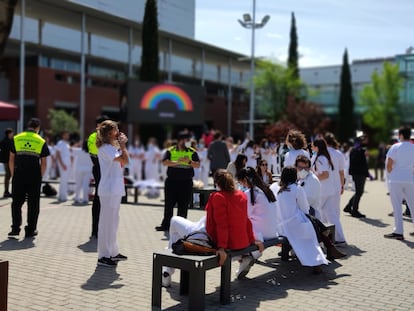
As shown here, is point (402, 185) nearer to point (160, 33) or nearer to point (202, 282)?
point (202, 282)

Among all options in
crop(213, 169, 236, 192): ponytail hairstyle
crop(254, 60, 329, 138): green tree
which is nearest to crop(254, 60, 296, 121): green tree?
crop(254, 60, 329, 138): green tree

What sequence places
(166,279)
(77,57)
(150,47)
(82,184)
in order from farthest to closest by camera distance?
(77,57) → (150,47) → (82,184) → (166,279)

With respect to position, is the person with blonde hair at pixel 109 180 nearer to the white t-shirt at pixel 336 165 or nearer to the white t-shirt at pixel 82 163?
the white t-shirt at pixel 336 165

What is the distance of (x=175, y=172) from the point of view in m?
9.95

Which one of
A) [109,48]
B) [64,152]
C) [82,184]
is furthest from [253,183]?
[109,48]

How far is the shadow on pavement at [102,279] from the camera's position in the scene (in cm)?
627

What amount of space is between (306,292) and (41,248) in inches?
168

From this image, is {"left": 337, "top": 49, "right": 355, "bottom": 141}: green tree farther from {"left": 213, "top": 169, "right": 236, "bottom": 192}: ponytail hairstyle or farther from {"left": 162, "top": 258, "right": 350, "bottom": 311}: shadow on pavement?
{"left": 213, "top": 169, "right": 236, "bottom": 192}: ponytail hairstyle

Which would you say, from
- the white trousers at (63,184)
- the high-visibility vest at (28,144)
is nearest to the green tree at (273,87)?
the white trousers at (63,184)

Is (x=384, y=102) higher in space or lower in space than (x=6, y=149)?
higher

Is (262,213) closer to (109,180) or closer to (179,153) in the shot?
(109,180)

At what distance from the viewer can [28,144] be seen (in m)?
9.24

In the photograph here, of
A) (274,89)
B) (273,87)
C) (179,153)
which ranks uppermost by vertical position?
(273,87)

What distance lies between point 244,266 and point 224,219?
4.31ft
